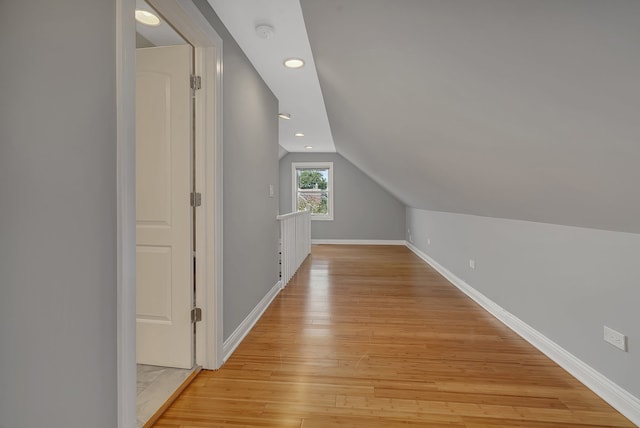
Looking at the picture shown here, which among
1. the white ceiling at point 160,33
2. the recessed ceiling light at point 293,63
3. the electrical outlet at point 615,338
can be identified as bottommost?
the electrical outlet at point 615,338

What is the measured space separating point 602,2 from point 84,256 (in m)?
1.64

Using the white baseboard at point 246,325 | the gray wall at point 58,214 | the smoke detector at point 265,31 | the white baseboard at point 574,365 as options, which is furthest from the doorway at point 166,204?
the white baseboard at point 574,365

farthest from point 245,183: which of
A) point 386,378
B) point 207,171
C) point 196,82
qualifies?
point 386,378

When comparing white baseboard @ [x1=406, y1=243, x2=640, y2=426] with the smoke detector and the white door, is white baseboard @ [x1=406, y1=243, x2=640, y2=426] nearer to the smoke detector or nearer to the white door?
the white door

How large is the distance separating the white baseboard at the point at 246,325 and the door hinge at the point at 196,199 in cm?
92

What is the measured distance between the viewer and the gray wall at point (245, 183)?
204cm

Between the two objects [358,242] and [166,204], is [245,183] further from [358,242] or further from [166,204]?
[358,242]

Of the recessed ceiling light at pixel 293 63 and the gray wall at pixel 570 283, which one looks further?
the recessed ceiling light at pixel 293 63

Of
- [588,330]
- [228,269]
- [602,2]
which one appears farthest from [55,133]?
[588,330]

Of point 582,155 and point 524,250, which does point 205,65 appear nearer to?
point 582,155

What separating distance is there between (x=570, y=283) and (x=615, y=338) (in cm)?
39

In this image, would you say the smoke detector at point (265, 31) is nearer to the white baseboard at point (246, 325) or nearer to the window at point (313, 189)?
the white baseboard at point (246, 325)

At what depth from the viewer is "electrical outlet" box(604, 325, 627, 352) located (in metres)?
1.49

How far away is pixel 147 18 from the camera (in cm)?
179
